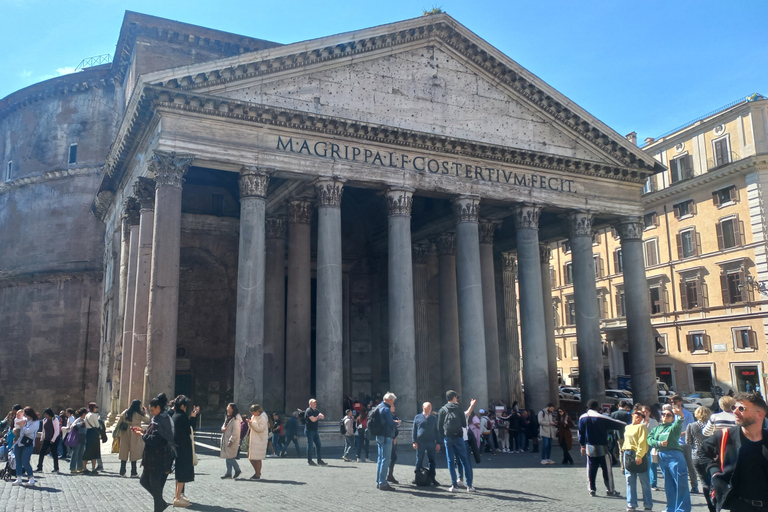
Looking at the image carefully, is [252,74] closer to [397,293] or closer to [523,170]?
[397,293]

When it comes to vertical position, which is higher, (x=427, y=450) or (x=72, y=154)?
(x=72, y=154)

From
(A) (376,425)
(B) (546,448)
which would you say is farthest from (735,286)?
(A) (376,425)

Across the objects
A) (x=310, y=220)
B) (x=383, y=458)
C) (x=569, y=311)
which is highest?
(x=310, y=220)

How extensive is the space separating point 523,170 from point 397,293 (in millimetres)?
6130

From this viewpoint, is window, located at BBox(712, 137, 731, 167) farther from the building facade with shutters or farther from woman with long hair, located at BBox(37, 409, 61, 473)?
woman with long hair, located at BBox(37, 409, 61, 473)

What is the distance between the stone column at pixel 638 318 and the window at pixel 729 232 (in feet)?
32.1

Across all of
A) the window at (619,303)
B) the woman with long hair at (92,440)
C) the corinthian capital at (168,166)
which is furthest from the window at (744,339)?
the woman with long hair at (92,440)

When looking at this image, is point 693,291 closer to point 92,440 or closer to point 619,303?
point 619,303

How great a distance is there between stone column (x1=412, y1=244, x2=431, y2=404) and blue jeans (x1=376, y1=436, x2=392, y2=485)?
43.5 feet

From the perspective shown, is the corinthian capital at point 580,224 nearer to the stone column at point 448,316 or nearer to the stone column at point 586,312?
the stone column at point 586,312

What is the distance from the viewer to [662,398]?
2469cm

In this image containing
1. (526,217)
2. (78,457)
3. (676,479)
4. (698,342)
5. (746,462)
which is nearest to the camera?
(746,462)

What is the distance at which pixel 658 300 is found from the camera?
3262 cm

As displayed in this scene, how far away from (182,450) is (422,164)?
12.5m
